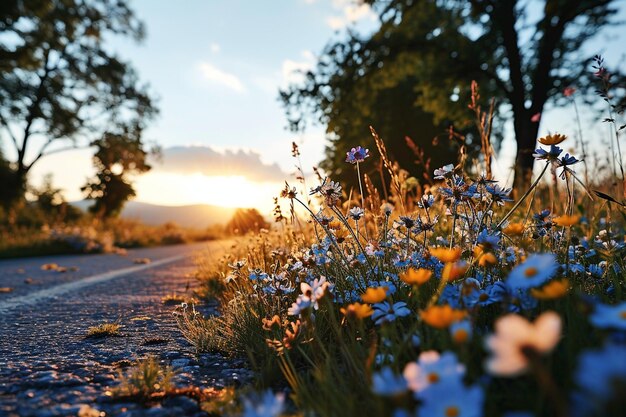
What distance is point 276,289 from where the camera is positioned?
2.22 m

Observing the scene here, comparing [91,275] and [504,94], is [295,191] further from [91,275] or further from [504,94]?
[504,94]

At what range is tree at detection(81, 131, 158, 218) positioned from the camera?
72.8 ft

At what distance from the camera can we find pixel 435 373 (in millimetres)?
829

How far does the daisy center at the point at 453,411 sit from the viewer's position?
2.50 ft

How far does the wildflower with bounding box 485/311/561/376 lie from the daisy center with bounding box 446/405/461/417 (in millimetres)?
140

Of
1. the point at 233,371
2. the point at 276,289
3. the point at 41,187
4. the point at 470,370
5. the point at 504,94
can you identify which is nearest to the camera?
the point at 470,370

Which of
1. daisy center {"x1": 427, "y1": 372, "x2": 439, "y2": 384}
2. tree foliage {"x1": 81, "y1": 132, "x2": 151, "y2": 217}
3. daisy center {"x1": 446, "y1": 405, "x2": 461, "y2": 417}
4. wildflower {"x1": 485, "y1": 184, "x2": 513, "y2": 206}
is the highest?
tree foliage {"x1": 81, "y1": 132, "x2": 151, "y2": 217}

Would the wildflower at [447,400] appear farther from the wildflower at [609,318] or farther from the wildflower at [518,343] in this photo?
the wildflower at [609,318]

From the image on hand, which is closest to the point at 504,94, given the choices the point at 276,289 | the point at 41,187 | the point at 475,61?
the point at 475,61

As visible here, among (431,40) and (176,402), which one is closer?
(176,402)

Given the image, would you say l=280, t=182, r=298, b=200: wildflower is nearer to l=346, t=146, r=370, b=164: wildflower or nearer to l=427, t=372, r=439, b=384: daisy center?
l=346, t=146, r=370, b=164: wildflower

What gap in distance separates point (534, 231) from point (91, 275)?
608 cm

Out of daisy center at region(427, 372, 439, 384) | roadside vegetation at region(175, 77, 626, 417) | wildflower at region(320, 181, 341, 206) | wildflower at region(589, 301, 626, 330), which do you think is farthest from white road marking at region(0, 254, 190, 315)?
wildflower at region(589, 301, 626, 330)

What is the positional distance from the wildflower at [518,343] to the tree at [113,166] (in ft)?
78.8
